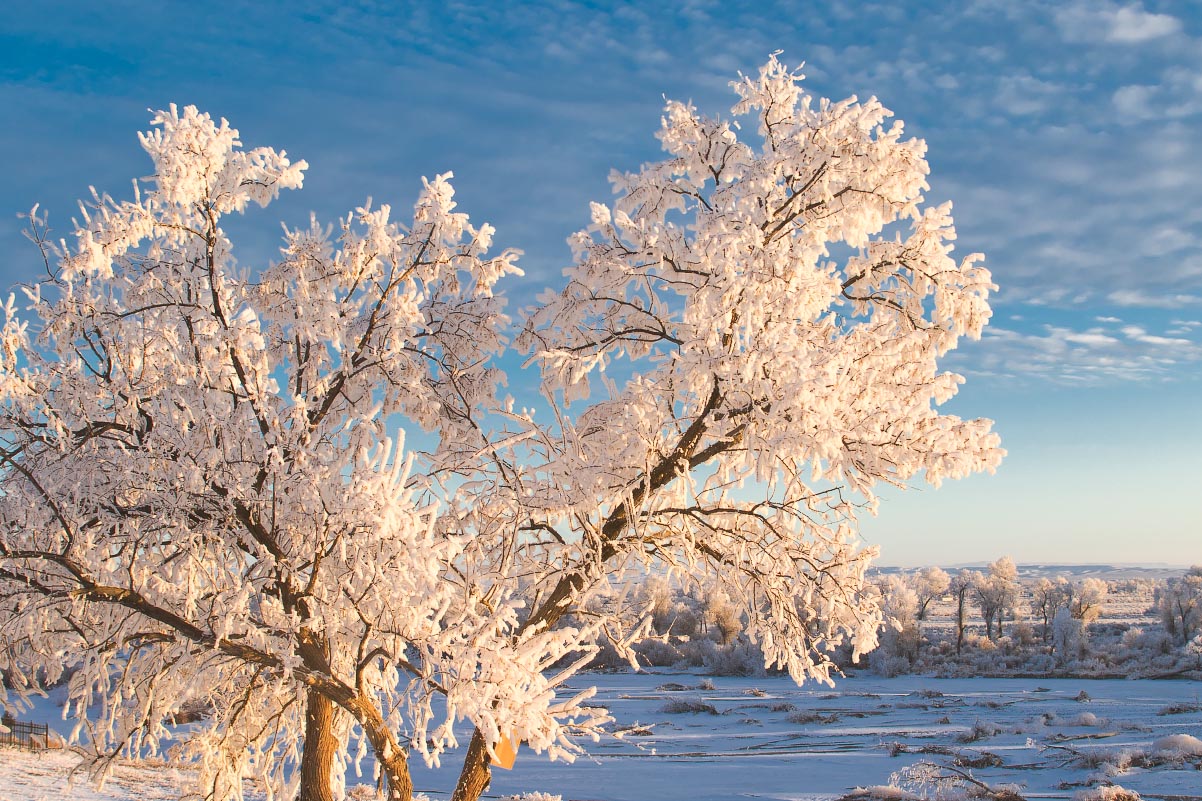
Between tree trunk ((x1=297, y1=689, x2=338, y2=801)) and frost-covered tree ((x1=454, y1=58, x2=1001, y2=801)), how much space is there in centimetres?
120

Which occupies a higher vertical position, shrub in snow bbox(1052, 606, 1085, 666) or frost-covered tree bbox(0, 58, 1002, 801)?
frost-covered tree bbox(0, 58, 1002, 801)

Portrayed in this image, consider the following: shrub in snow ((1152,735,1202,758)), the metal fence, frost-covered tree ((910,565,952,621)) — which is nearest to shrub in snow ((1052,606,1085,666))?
frost-covered tree ((910,565,952,621))

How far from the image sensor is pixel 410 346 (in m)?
6.89

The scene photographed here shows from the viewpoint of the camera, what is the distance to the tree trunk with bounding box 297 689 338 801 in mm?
6613

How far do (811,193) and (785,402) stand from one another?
6.54 ft

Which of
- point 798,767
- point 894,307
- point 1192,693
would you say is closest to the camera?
point 894,307

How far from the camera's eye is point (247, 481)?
5457mm

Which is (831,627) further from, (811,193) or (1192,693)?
(1192,693)

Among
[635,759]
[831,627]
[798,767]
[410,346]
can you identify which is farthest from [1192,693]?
[410,346]

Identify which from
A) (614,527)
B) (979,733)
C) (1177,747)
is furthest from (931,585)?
(614,527)

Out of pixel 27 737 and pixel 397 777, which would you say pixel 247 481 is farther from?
pixel 27 737

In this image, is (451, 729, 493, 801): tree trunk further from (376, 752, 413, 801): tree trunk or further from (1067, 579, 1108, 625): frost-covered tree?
(1067, 579, 1108, 625): frost-covered tree

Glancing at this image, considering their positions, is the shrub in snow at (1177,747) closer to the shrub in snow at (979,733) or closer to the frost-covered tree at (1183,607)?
the shrub in snow at (979,733)

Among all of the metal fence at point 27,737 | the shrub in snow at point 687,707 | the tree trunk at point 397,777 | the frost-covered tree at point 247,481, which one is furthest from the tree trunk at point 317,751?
the shrub in snow at point 687,707
